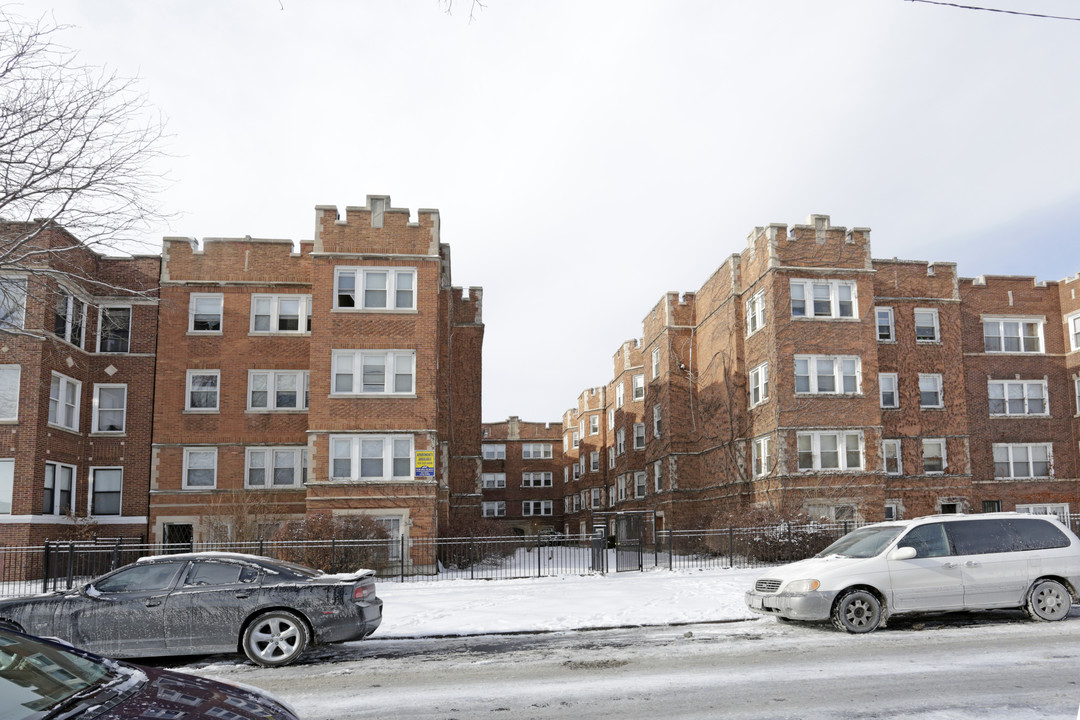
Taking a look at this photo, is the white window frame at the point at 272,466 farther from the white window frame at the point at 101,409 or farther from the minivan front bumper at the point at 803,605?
the minivan front bumper at the point at 803,605

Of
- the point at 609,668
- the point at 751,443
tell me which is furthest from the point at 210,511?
the point at 609,668

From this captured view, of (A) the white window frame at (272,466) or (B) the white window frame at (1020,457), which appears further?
(B) the white window frame at (1020,457)

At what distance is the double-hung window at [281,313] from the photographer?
29.8 meters

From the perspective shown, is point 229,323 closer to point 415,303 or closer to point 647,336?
point 415,303

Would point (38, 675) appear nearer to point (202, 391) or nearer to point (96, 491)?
point (202, 391)

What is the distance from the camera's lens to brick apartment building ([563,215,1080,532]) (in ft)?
96.3

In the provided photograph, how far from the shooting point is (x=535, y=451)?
69.1 m

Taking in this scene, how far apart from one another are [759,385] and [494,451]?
128 feet

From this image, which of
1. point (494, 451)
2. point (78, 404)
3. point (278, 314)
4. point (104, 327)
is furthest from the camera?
point (494, 451)

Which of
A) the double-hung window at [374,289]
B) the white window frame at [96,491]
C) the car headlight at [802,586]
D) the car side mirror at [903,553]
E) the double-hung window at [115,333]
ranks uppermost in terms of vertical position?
the double-hung window at [374,289]

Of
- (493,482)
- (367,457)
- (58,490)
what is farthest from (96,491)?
(493,482)

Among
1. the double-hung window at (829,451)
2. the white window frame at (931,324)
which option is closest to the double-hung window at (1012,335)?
the white window frame at (931,324)

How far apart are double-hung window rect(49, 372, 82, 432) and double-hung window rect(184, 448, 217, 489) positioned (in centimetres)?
375

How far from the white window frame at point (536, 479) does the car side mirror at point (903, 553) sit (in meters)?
56.9
